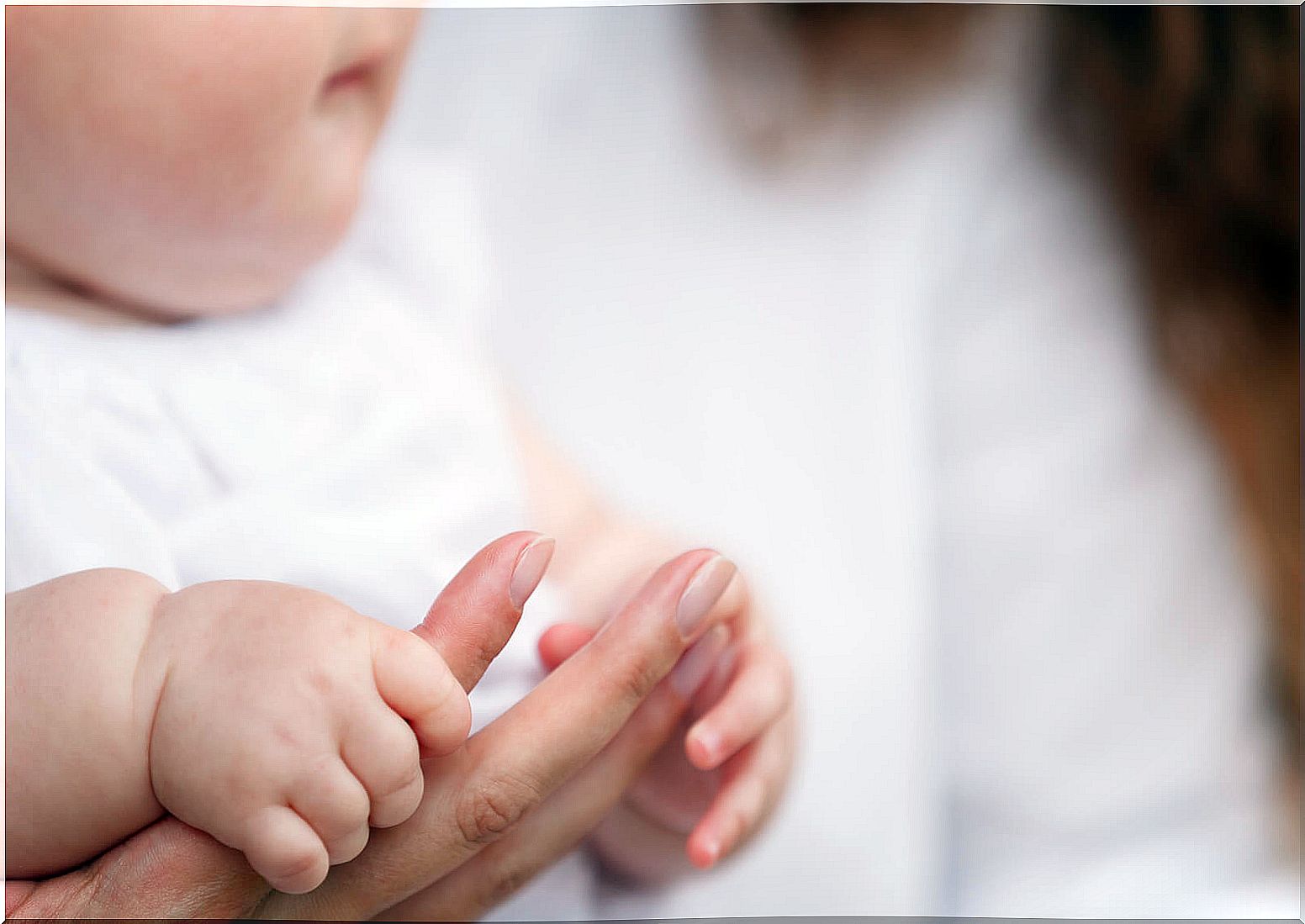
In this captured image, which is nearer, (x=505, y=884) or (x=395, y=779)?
(x=395, y=779)

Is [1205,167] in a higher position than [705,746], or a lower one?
higher

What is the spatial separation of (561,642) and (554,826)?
0.07m

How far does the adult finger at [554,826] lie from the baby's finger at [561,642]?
4 cm

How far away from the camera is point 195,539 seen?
39cm

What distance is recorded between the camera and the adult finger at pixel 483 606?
1.12 feet

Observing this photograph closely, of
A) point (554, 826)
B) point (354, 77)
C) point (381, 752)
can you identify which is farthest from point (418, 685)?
point (354, 77)

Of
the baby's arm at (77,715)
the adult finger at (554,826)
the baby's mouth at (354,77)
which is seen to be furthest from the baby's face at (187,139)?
the adult finger at (554,826)

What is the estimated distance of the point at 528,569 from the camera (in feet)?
1.15

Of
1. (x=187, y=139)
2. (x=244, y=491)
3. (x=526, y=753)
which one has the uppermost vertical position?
(x=187, y=139)

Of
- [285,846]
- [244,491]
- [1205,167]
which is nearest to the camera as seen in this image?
[285,846]

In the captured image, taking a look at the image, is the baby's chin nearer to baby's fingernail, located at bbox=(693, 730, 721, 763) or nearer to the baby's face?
the baby's face

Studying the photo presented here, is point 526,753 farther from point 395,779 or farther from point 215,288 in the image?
Result: point 215,288

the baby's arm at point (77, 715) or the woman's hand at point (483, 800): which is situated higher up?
the baby's arm at point (77, 715)

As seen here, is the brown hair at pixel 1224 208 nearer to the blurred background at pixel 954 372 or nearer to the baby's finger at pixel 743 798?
the blurred background at pixel 954 372
